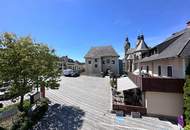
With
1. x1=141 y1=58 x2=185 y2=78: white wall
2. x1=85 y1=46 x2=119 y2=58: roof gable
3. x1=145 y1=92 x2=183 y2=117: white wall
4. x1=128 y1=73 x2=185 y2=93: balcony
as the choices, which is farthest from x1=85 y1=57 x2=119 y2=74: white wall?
x1=128 y1=73 x2=185 y2=93: balcony

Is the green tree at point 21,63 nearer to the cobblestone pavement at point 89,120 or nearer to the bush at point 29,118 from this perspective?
the bush at point 29,118

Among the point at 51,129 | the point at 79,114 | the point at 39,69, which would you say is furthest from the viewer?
the point at 79,114

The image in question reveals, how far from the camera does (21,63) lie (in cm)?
1491

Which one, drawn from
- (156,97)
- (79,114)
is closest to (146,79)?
(156,97)

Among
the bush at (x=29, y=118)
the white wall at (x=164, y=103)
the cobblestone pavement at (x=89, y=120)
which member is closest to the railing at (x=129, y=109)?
the white wall at (x=164, y=103)

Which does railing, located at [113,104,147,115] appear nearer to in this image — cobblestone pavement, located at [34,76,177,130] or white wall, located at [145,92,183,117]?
white wall, located at [145,92,183,117]

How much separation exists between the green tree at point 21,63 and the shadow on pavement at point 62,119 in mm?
3227

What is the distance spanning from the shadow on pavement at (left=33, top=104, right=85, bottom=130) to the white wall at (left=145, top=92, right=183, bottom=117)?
7805 mm

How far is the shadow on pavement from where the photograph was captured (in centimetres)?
1468

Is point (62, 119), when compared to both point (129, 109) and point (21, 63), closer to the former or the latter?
point (21, 63)

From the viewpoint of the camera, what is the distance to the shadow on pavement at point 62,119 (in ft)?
48.2

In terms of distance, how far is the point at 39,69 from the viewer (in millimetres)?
16625

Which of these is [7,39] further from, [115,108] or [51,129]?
[115,108]

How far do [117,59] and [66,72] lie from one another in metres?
19.5
